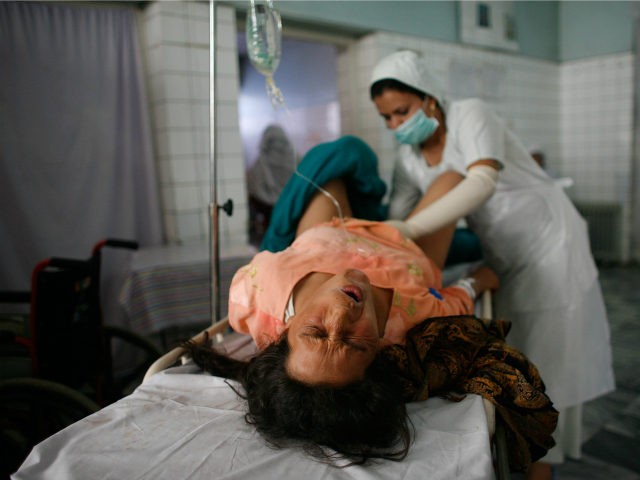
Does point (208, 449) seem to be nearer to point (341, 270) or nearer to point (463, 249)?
point (341, 270)

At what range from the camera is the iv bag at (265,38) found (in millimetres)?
1406

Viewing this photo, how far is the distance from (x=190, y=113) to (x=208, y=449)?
7.99ft

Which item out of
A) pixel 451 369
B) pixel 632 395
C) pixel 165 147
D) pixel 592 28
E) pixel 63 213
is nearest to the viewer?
pixel 451 369

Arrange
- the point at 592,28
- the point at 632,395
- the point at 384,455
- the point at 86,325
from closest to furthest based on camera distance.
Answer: the point at 384,455 < the point at 86,325 < the point at 632,395 < the point at 592,28

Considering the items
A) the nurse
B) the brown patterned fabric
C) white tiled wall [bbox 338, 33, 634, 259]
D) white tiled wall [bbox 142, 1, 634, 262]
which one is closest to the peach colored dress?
the brown patterned fabric

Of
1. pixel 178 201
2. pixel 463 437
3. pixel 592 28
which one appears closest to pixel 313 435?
pixel 463 437

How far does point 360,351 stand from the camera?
0.92 meters

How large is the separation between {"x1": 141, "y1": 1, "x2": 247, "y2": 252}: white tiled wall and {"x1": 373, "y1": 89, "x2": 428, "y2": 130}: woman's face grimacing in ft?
4.31

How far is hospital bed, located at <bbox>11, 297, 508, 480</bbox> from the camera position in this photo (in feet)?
2.43

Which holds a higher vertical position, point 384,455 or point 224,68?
point 224,68

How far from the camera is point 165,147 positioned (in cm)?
291

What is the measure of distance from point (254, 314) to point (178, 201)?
1902mm

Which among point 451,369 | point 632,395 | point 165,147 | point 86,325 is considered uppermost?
point 165,147

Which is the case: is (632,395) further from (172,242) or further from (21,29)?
(21,29)
